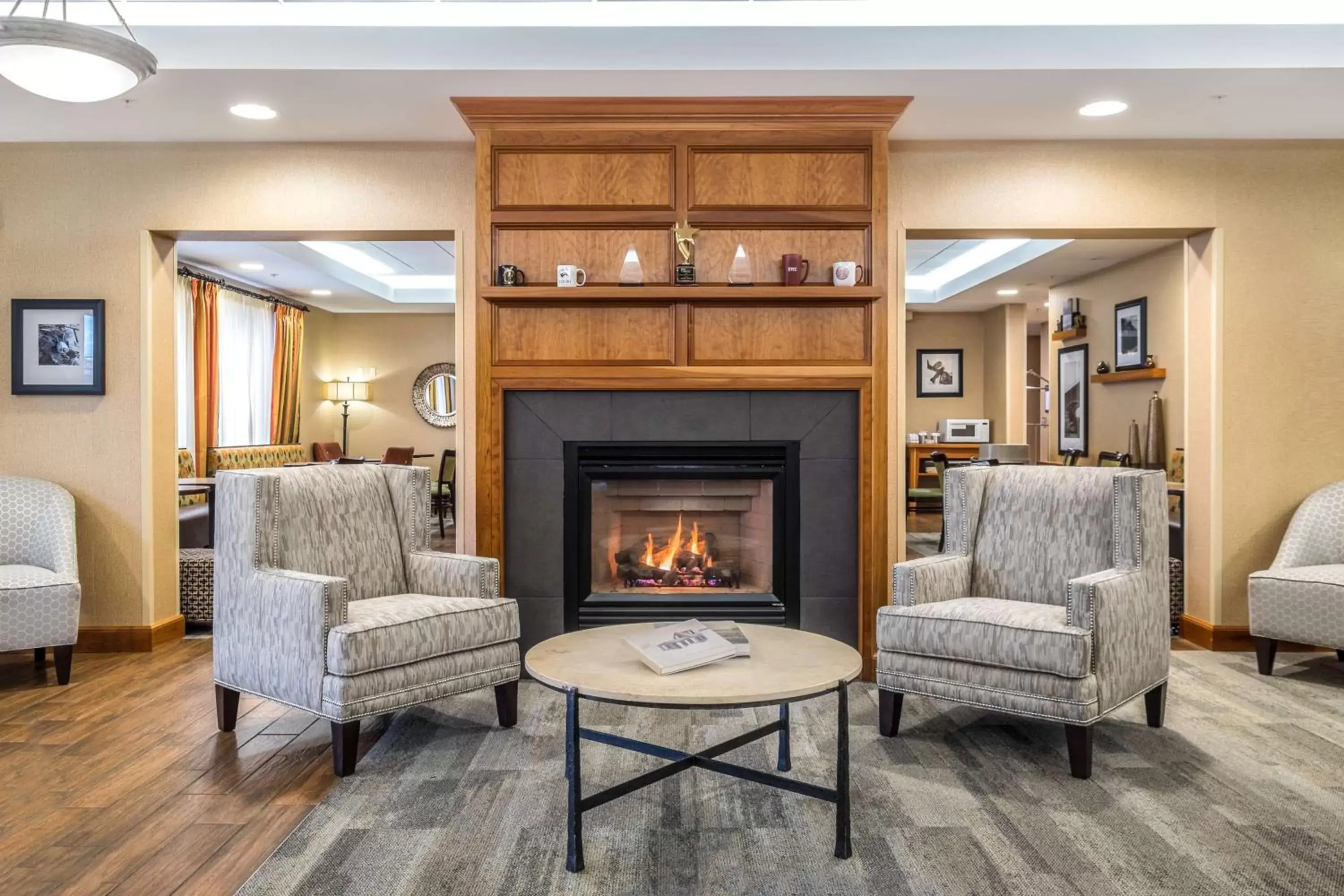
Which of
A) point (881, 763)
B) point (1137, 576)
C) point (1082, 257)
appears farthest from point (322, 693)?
point (1082, 257)

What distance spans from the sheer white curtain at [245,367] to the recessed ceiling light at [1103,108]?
7.37 metres

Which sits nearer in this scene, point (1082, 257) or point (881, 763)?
point (881, 763)

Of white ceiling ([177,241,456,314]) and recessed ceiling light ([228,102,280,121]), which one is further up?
white ceiling ([177,241,456,314])

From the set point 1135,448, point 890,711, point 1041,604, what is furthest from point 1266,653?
point 1135,448

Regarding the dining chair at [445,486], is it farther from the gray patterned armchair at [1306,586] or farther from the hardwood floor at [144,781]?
the gray patterned armchair at [1306,586]

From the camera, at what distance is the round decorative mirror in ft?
35.4

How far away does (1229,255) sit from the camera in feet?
13.9

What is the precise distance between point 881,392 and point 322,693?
251 cm

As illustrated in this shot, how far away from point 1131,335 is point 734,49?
4.40m

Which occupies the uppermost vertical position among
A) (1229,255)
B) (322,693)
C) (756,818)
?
(1229,255)

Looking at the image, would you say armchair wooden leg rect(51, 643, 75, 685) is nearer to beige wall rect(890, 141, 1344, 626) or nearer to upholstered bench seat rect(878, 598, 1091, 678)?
upholstered bench seat rect(878, 598, 1091, 678)

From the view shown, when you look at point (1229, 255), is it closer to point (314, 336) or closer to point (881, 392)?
point (881, 392)

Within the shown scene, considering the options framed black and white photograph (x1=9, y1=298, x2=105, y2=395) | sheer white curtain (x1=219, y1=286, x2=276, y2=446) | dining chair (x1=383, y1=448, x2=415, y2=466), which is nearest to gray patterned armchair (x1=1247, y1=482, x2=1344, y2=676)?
framed black and white photograph (x1=9, y1=298, x2=105, y2=395)

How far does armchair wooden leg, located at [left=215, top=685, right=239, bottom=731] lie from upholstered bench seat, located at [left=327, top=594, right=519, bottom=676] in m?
0.49
